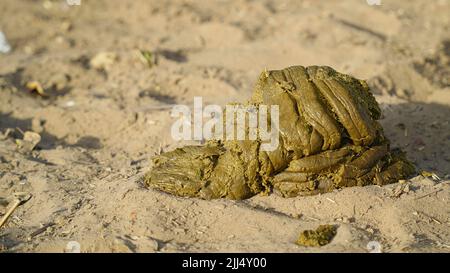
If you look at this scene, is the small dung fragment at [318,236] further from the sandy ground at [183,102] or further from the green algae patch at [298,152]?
the green algae patch at [298,152]

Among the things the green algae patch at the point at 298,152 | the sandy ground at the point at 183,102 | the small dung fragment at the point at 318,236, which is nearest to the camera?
the small dung fragment at the point at 318,236

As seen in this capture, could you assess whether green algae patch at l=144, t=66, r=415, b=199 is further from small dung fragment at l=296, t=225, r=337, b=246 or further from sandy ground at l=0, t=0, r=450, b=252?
small dung fragment at l=296, t=225, r=337, b=246

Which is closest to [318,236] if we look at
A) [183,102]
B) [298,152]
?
[298,152]

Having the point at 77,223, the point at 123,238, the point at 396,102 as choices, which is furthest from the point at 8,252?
the point at 396,102

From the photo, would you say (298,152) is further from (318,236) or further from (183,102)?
(183,102)

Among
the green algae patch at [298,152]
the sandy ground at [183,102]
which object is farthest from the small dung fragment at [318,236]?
the green algae patch at [298,152]

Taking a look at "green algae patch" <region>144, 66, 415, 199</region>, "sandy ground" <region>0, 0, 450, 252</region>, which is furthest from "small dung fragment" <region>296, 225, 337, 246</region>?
"green algae patch" <region>144, 66, 415, 199</region>
